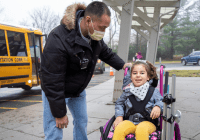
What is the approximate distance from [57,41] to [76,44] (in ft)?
0.62

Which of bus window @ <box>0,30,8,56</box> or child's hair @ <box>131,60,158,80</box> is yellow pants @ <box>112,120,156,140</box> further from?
bus window @ <box>0,30,8,56</box>

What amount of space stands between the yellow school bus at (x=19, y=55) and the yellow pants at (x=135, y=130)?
6028mm

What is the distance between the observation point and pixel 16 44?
27.3ft

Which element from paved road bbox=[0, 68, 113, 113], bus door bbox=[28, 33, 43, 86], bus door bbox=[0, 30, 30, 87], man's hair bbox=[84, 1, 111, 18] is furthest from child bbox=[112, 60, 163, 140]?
bus door bbox=[28, 33, 43, 86]

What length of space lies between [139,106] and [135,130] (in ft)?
0.94

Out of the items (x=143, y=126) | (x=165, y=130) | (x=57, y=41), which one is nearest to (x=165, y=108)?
(x=165, y=130)

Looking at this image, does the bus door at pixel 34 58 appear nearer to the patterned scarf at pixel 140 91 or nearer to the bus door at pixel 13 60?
the bus door at pixel 13 60

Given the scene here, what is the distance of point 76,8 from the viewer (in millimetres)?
2174

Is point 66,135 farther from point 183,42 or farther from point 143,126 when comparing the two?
point 183,42

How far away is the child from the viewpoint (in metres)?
2.24

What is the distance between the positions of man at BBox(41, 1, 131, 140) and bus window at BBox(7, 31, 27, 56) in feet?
21.8

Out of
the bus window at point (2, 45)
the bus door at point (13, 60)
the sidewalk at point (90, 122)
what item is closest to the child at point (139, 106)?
the sidewalk at point (90, 122)

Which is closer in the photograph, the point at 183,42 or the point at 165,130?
the point at 165,130

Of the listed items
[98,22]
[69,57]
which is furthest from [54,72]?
[98,22]
